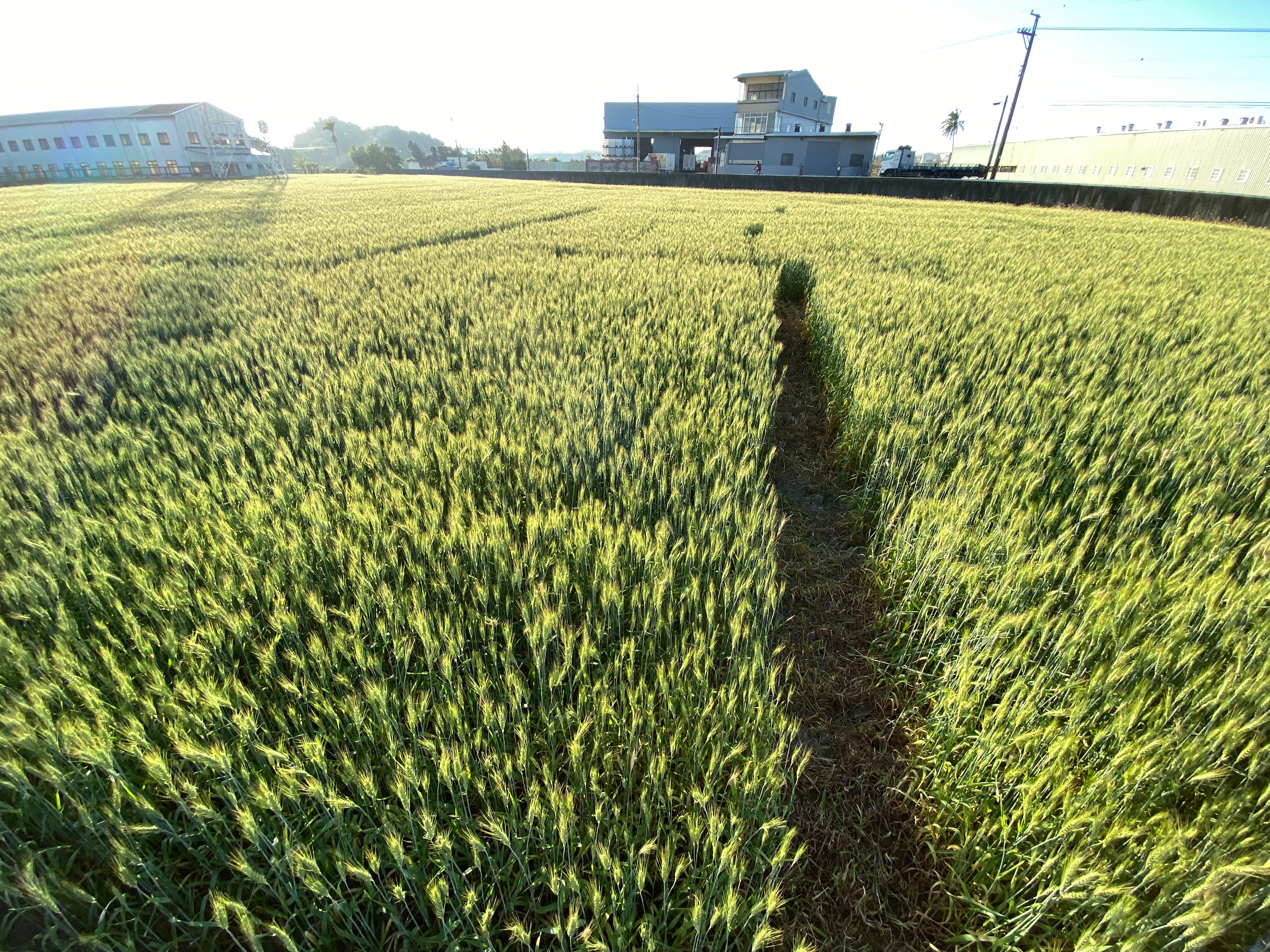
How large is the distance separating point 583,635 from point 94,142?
70.0 m

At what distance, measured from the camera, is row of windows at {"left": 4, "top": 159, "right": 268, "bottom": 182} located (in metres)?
41.7

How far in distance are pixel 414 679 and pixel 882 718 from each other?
192cm

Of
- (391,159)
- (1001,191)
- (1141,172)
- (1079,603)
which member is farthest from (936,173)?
(391,159)

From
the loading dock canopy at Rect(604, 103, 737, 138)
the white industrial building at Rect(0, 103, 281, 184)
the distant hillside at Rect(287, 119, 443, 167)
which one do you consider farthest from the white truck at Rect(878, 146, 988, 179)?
the distant hillside at Rect(287, 119, 443, 167)

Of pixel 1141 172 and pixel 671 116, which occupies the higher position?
pixel 671 116

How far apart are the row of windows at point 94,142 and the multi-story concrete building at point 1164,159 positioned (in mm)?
60811

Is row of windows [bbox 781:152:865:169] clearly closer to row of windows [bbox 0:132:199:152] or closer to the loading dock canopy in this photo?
the loading dock canopy

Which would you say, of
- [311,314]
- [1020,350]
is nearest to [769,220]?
[1020,350]

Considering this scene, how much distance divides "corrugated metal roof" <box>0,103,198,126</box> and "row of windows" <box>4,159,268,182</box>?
3.55 m

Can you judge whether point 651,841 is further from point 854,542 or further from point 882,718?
point 854,542

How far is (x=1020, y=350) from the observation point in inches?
156

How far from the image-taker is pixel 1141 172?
35.4 meters

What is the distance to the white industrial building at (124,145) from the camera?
42344 mm

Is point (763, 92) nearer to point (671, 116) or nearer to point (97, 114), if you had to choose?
point (671, 116)
